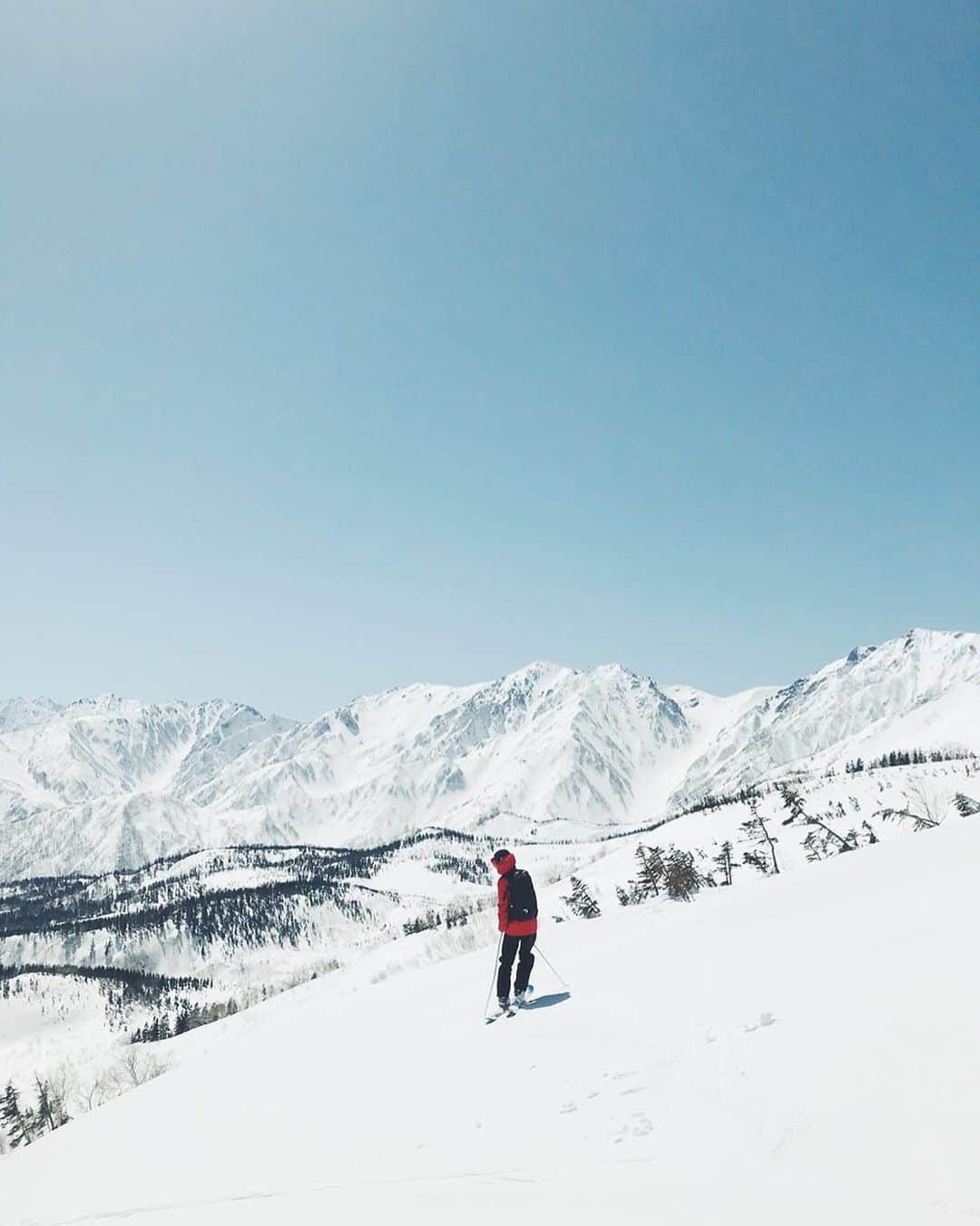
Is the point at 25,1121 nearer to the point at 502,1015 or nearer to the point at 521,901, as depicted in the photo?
the point at 502,1015

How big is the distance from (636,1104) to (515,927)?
649 centimetres

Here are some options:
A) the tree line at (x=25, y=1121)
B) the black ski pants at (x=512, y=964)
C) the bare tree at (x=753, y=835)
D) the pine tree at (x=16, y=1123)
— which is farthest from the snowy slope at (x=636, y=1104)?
the tree line at (x=25, y=1121)

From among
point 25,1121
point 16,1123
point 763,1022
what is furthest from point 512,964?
point 25,1121

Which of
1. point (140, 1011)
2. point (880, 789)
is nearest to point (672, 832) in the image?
point (880, 789)

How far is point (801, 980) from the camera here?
8641 mm

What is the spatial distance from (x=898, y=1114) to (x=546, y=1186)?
2796 mm

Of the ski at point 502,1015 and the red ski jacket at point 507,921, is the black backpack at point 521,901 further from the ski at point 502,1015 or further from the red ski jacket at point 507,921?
the ski at point 502,1015

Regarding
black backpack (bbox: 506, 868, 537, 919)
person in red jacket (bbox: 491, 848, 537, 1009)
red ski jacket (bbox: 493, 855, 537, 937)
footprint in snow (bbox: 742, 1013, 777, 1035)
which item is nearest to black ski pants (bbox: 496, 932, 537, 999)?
person in red jacket (bbox: 491, 848, 537, 1009)

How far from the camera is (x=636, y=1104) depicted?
673cm

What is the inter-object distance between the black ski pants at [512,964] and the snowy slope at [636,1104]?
2.54 ft

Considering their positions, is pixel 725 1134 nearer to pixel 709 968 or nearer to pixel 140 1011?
pixel 709 968

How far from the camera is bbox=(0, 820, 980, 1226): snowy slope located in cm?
470

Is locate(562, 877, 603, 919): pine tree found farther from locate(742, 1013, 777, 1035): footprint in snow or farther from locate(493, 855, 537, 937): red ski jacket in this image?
locate(742, 1013, 777, 1035): footprint in snow

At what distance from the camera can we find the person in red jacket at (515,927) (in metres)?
12.5
